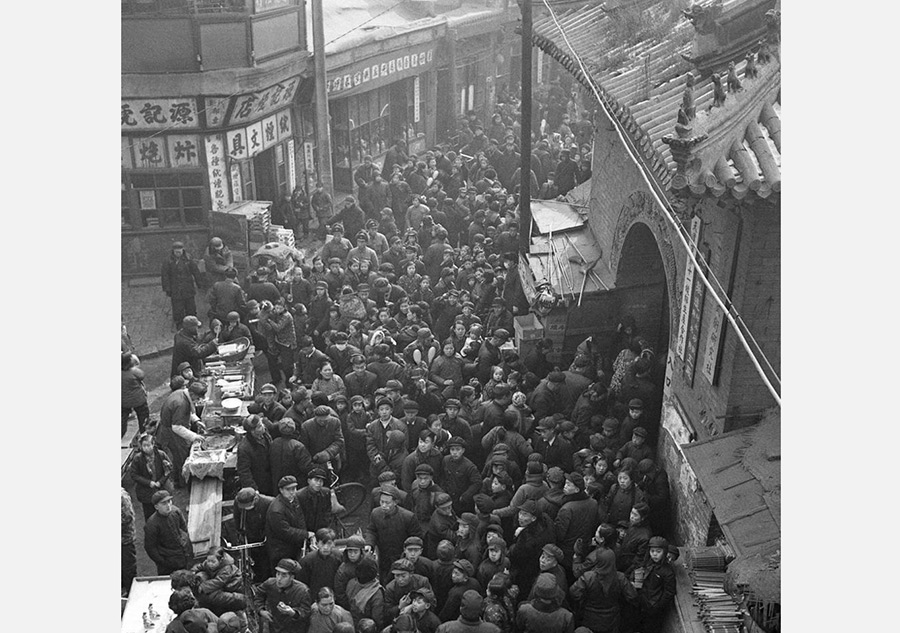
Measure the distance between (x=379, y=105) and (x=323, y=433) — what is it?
1676 cm

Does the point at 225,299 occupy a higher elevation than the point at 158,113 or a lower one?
lower

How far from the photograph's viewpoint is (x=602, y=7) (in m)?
17.3

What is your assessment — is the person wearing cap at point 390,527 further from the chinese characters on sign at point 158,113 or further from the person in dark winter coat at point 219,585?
the chinese characters on sign at point 158,113

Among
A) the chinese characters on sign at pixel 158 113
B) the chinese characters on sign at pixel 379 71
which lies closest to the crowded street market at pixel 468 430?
the chinese characters on sign at pixel 158 113

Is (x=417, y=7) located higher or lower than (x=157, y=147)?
higher

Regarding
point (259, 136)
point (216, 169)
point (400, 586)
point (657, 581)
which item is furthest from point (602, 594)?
point (259, 136)

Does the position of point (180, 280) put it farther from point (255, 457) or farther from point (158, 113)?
point (255, 457)

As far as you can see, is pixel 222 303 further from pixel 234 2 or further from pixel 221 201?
pixel 234 2

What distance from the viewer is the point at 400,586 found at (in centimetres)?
876

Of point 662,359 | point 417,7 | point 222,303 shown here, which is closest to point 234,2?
point 222,303

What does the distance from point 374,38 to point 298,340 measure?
11.9 metres

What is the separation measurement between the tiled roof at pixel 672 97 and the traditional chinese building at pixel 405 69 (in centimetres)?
728

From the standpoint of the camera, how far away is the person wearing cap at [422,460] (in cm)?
1064

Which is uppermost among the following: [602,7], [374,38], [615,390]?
[374,38]
